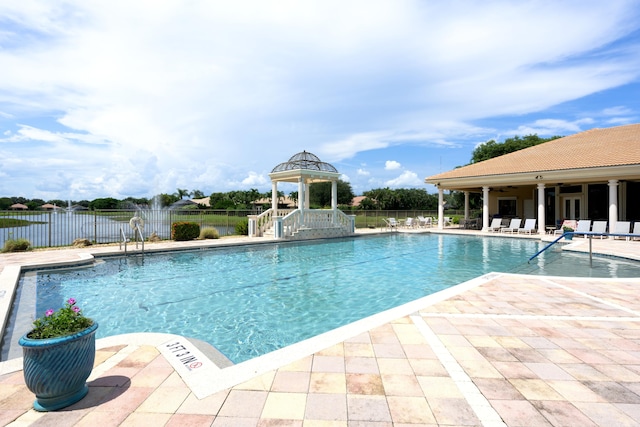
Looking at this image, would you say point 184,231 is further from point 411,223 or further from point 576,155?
point 576,155

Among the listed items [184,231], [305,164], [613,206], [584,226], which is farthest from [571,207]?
[184,231]

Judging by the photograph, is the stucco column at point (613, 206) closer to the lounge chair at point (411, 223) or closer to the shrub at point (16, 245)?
the lounge chair at point (411, 223)

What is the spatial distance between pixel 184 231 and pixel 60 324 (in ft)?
44.7

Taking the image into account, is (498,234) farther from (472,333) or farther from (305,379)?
(305,379)

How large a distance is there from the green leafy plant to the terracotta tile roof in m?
21.2

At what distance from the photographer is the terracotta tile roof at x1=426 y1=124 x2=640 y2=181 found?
17.4m

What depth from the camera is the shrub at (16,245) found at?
475 inches

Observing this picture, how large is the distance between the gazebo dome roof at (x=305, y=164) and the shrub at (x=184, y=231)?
542cm

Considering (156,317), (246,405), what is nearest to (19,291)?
(156,317)

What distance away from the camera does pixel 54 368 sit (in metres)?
2.52

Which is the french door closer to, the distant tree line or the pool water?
the pool water

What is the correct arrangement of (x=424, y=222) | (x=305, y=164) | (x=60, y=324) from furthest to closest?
(x=424, y=222) < (x=305, y=164) < (x=60, y=324)

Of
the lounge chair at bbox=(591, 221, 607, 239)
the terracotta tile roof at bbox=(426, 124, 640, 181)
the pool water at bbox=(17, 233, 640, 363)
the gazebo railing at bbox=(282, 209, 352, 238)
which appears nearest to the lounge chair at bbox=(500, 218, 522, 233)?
the terracotta tile roof at bbox=(426, 124, 640, 181)

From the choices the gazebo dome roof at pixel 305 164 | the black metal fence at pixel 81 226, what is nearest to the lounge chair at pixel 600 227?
the gazebo dome roof at pixel 305 164
